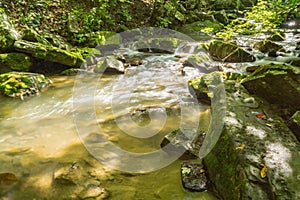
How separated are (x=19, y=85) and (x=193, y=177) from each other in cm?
527

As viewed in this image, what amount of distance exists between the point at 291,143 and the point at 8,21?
9223mm

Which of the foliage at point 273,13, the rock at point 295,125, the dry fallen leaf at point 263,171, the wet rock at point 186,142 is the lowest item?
the wet rock at point 186,142

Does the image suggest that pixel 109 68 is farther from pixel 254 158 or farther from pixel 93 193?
pixel 254 158

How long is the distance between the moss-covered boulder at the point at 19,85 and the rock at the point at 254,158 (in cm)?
507

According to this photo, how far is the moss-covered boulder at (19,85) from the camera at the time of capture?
5691 millimetres

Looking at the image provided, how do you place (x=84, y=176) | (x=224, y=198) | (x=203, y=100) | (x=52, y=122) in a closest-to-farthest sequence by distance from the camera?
(x=224, y=198)
(x=84, y=176)
(x=52, y=122)
(x=203, y=100)

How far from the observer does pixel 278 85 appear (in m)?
3.45

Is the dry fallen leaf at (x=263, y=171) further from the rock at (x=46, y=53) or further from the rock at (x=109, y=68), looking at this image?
the rock at (x=46, y=53)

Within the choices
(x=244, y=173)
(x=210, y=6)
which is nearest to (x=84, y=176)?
(x=244, y=173)

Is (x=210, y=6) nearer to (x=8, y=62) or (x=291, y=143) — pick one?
(x=8, y=62)

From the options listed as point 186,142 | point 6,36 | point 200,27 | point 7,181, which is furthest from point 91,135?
point 200,27

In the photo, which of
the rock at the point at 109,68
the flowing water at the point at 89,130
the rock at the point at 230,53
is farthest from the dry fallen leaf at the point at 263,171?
the rock at the point at 230,53

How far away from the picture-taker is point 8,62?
667 cm

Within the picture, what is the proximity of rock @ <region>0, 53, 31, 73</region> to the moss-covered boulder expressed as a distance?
81cm
